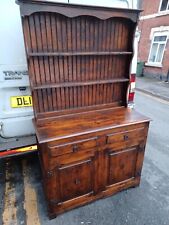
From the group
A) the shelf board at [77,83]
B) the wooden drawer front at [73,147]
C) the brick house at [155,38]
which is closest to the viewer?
the wooden drawer front at [73,147]

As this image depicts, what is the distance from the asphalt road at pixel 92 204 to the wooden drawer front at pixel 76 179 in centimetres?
25

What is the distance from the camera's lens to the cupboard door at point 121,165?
74.9 inches

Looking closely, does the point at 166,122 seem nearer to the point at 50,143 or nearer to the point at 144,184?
the point at 144,184

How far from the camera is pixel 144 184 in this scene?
230 cm

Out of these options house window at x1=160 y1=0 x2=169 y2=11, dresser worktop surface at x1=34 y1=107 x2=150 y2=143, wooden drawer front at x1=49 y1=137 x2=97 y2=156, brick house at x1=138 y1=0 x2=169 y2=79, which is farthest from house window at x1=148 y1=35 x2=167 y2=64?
wooden drawer front at x1=49 y1=137 x2=97 y2=156

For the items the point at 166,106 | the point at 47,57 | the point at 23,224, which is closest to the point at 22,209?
the point at 23,224

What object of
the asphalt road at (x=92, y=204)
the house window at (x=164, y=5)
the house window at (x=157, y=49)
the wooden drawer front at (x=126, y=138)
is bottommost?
the asphalt road at (x=92, y=204)

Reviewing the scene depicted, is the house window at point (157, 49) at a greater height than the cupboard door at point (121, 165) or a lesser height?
greater

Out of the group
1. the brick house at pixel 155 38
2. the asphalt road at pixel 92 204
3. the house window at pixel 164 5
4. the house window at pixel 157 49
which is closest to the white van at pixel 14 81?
the asphalt road at pixel 92 204

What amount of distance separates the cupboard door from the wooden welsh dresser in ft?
0.04

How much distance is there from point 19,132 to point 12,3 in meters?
1.47

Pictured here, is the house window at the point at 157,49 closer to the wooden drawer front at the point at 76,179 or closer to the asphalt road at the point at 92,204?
the asphalt road at the point at 92,204

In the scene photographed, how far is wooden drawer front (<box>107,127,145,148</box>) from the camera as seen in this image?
178 cm

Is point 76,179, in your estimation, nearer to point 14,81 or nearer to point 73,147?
point 73,147
